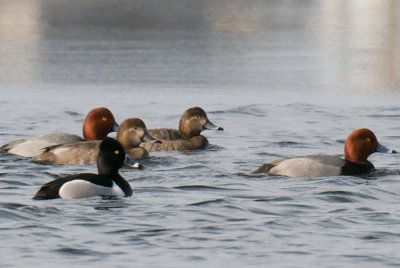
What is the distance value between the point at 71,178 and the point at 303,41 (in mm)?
17793

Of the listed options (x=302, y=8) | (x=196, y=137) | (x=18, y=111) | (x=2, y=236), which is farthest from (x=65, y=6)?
(x=2, y=236)

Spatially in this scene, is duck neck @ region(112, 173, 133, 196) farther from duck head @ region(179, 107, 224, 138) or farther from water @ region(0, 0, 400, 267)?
duck head @ region(179, 107, 224, 138)

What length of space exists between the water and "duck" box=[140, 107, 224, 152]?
26 cm

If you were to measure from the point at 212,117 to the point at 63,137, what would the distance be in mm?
4327

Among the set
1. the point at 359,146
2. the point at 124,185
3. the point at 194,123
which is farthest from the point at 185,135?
the point at 124,185

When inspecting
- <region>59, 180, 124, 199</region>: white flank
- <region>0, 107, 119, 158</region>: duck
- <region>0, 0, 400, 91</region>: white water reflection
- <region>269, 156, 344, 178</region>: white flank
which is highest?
<region>0, 0, 400, 91</region>: white water reflection

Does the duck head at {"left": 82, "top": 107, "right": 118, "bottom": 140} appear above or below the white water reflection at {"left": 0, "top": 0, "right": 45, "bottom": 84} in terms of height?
below

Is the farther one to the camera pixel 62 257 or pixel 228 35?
pixel 228 35

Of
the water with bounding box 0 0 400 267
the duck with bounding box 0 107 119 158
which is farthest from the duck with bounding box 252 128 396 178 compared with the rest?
the duck with bounding box 0 107 119 158

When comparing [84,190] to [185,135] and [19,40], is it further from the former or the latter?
[19,40]

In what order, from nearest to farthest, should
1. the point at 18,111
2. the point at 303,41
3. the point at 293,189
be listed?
the point at 293,189 < the point at 18,111 < the point at 303,41

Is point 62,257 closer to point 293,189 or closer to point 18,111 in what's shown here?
point 293,189

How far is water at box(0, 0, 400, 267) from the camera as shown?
973cm

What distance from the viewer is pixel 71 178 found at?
11.6 meters
